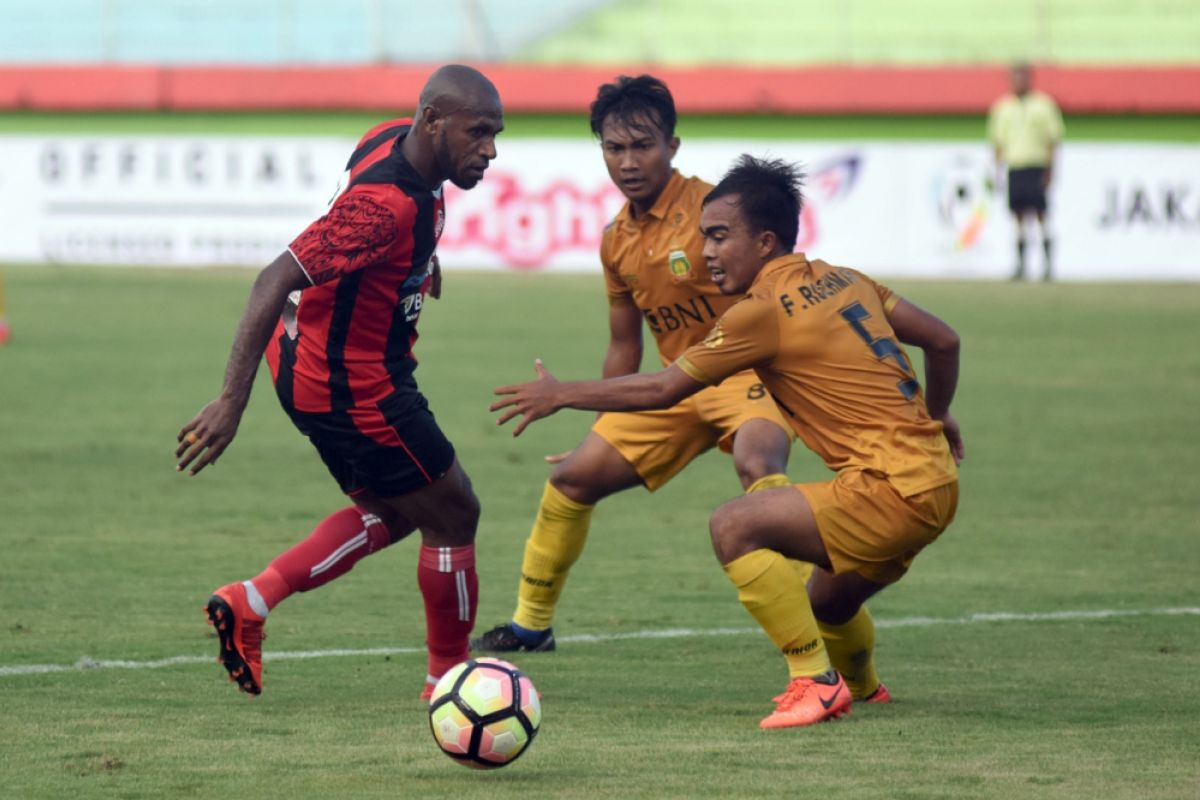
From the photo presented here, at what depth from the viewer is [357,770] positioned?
532cm

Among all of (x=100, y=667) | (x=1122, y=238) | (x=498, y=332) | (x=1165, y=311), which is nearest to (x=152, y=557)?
(x=100, y=667)

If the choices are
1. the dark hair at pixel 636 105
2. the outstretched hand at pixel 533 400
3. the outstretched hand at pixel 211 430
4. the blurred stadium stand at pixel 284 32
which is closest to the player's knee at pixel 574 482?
the dark hair at pixel 636 105

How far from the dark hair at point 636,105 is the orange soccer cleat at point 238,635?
2.33 metres

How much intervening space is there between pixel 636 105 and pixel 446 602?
6.73 ft

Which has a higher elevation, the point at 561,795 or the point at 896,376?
Answer: the point at 896,376

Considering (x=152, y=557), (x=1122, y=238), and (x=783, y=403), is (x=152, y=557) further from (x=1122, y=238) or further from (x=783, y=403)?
(x=1122, y=238)

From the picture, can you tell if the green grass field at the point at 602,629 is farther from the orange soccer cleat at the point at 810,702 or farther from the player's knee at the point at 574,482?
the player's knee at the point at 574,482

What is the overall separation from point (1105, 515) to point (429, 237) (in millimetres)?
5374

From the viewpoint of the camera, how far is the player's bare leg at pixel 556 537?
24.3 feet

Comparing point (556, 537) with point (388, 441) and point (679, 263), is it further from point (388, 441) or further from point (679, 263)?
point (388, 441)

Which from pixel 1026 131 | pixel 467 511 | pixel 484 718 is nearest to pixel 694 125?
pixel 1026 131

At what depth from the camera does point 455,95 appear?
6.16 metres

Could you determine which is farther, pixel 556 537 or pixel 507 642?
pixel 556 537

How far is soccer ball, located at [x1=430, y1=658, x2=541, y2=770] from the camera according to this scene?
5336mm
